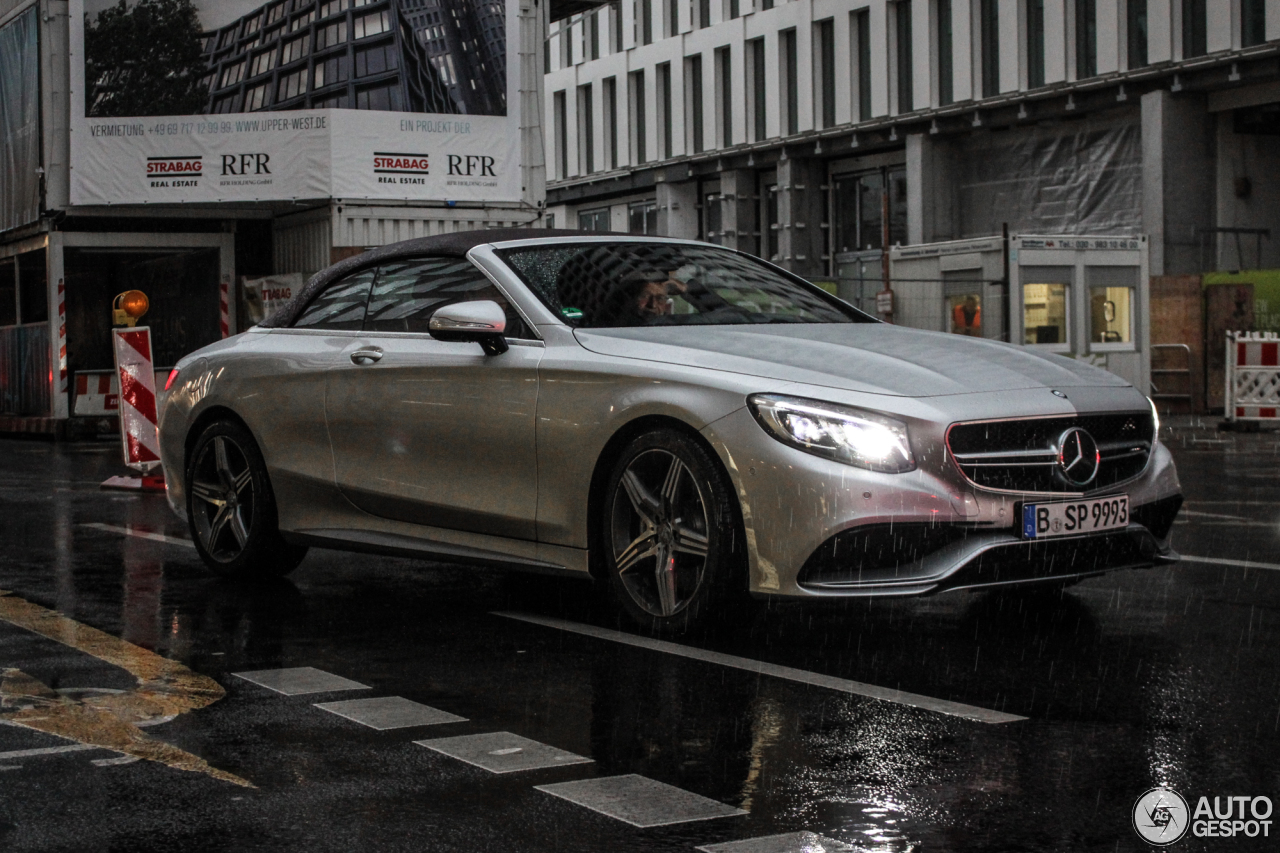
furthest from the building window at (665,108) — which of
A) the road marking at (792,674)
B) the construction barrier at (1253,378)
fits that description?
the road marking at (792,674)

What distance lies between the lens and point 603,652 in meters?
6.08

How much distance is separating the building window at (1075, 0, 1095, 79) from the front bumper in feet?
108

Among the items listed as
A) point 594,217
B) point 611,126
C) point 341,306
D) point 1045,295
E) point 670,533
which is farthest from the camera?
point 594,217

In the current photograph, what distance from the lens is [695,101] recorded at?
49.8m

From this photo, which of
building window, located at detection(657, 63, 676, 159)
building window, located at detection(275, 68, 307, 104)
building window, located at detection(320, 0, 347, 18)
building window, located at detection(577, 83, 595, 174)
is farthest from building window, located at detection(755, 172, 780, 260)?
building window, located at detection(320, 0, 347, 18)

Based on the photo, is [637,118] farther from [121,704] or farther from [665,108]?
[121,704]

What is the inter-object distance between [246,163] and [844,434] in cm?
2078

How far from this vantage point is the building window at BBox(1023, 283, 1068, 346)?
84.7 ft

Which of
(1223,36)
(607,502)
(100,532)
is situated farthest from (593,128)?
(607,502)

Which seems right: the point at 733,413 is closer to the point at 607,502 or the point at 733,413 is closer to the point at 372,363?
the point at 607,502

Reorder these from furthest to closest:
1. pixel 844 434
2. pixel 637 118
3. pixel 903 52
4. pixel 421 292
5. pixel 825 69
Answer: pixel 637 118
pixel 825 69
pixel 903 52
pixel 421 292
pixel 844 434

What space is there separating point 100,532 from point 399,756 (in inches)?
257

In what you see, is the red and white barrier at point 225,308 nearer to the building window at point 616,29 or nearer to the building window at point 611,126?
the building window at point 611,126

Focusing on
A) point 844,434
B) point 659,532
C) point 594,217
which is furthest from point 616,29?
point 844,434
